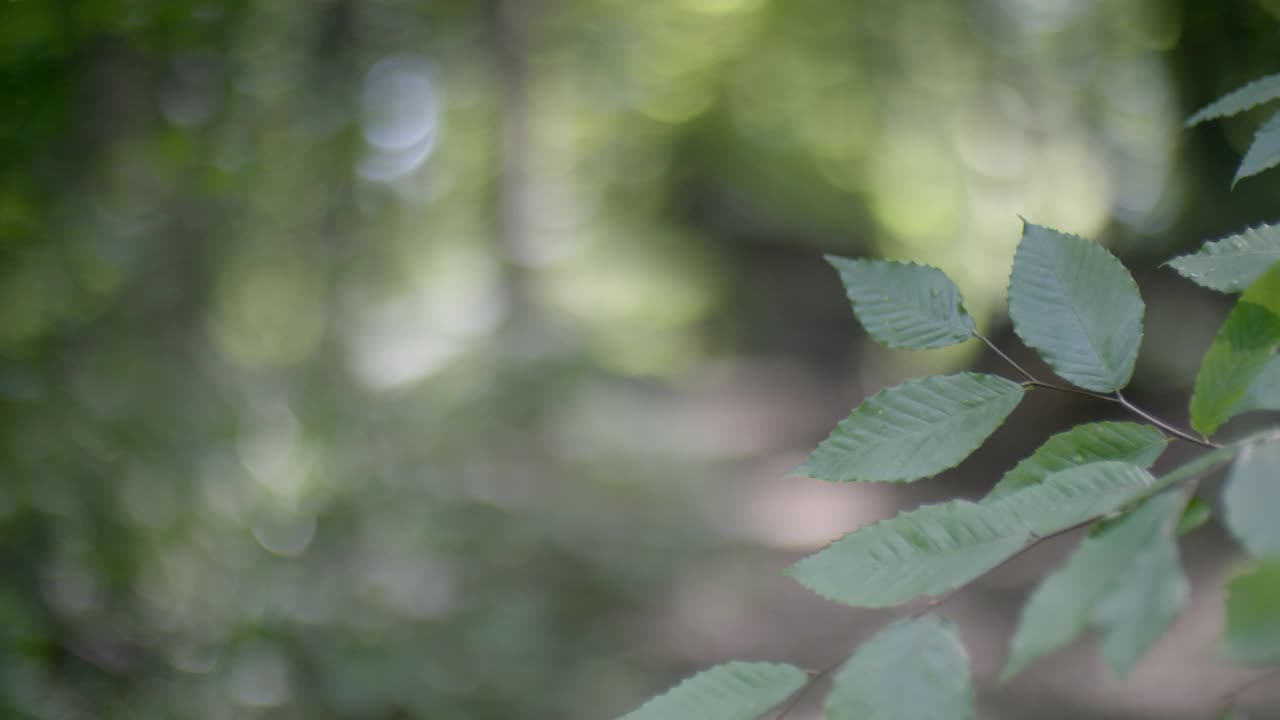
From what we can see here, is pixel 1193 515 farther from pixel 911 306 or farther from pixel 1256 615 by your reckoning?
pixel 911 306

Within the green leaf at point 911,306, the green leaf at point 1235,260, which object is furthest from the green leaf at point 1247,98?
the green leaf at point 911,306

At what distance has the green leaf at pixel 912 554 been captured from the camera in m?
0.44

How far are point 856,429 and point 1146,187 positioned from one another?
4.75 m

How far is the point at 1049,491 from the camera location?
46 centimetres

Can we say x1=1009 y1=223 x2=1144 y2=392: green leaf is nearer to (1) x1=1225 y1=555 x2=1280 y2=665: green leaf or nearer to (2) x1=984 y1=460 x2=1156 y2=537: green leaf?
(2) x1=984 y1=460 x2=1156 y2=537: green leaf

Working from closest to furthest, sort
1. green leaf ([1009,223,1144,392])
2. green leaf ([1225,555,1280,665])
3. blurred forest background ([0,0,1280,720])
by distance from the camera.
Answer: green leaf ([1225,555,1280,665]), green leaf ([1009,223,1144,392]), blurred forest background ([0,0,1280,720])

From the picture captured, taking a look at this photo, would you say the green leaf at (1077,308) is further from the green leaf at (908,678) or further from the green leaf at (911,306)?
the green leaf at (908,678)

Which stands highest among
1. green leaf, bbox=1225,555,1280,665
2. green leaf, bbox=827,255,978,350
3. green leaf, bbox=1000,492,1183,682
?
green leaf, bbox=827,255,978,350

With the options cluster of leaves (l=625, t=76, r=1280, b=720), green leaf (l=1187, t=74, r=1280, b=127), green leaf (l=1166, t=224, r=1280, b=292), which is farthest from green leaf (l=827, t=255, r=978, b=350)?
green leaf (l=1187, t=74, r=1280, b=127)

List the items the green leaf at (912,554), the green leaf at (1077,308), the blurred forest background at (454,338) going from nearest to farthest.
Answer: the green leaf at (912,554)
the green leaf at (1077,308)
the blurred forest background at (454,338)

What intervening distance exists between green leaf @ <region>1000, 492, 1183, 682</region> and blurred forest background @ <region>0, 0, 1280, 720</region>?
0.05 m

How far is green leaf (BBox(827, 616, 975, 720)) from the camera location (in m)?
0.42

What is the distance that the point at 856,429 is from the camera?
0.55 meters

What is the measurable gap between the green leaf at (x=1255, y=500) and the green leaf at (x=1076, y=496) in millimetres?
39
